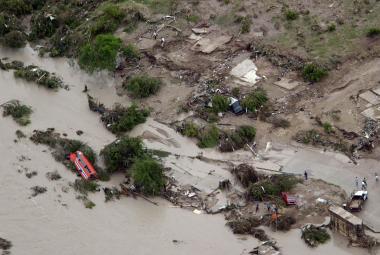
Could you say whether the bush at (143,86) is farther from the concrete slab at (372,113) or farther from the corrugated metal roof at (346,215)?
the corrugated metal roof at (346,215)

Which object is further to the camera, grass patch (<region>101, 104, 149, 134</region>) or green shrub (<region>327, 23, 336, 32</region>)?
green shrub (<region>327, 23, 336, 32</region>)

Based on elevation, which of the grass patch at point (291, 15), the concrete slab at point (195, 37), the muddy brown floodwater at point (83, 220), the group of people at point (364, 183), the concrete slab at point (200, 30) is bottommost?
the muddy brown floodwater at point (83, 220)

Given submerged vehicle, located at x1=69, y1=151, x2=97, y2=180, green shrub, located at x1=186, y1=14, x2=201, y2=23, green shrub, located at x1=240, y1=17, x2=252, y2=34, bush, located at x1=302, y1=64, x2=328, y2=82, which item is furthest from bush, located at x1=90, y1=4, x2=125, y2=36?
bush, located at x1=302, y1=64, x2=328, y2=82

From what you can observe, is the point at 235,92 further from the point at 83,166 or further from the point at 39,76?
the point at 39,76

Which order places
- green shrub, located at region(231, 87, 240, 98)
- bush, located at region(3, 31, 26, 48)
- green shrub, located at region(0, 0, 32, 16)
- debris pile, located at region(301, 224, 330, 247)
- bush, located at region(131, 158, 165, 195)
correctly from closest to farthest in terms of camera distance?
debris pile, located at region(301, 224, 330, 247)
bush, located at region(131, 158, 165, 195)
green shrub, located at region(231, 87, 240, 98)
bush, located at region(3, 31, 26, 48)
green shrub, located at region(0, 0, 32, 16)

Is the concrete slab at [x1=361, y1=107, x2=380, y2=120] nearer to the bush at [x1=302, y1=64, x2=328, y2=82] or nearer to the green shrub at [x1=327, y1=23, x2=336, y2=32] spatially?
the bush at [x1=302, y1=64, x2=328, y2=82]

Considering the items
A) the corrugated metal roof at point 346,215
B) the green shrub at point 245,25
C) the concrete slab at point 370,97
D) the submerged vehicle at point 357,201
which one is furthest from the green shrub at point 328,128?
the green shrub at point 245,25

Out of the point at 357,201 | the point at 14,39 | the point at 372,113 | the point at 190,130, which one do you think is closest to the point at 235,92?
the point at 190,130

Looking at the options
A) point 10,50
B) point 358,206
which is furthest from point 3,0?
point 358,206
